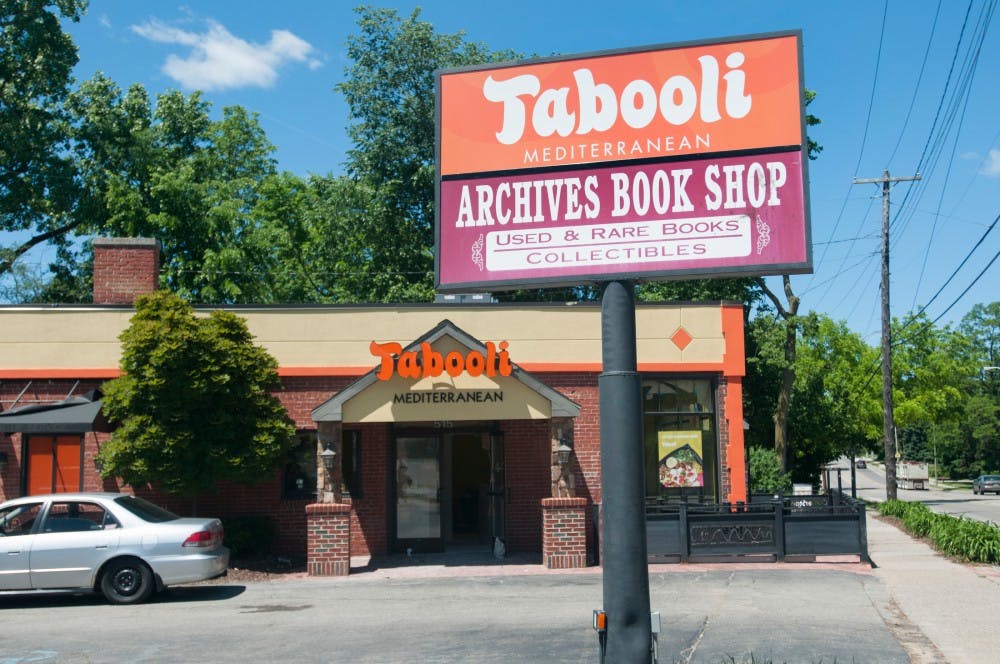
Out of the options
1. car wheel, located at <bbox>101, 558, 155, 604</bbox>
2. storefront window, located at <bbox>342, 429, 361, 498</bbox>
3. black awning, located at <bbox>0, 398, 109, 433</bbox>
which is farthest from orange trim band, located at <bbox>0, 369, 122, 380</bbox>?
car wheel, located at <bbox>101, 558, 155, 604</bbox>

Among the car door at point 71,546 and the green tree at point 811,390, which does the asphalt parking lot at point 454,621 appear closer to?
the car door at point 71,546

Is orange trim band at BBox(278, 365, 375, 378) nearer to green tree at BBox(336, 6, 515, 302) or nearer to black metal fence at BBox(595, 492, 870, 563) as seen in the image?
black metal fence at BBox(595, 492, 870, 563)

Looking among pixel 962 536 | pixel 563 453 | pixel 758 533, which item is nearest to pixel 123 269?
Answer: pixel 563 453

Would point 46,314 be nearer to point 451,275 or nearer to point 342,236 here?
point 451,275

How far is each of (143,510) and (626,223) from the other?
9.38 m

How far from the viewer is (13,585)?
1273cm

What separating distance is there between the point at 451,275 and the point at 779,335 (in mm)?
28274

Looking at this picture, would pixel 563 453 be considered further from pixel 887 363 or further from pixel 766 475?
pixel 887 363

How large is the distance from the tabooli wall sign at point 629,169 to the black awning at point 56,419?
1114cm

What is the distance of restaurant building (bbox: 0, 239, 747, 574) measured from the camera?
59.7 ft

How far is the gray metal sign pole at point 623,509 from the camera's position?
21.4 feet

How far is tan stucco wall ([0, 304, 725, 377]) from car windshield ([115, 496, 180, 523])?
5.05 m

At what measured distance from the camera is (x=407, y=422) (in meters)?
18.3

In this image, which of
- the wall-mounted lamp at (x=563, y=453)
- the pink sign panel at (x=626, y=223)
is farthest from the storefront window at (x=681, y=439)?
the pink sign panel at (x=626, y=223)
